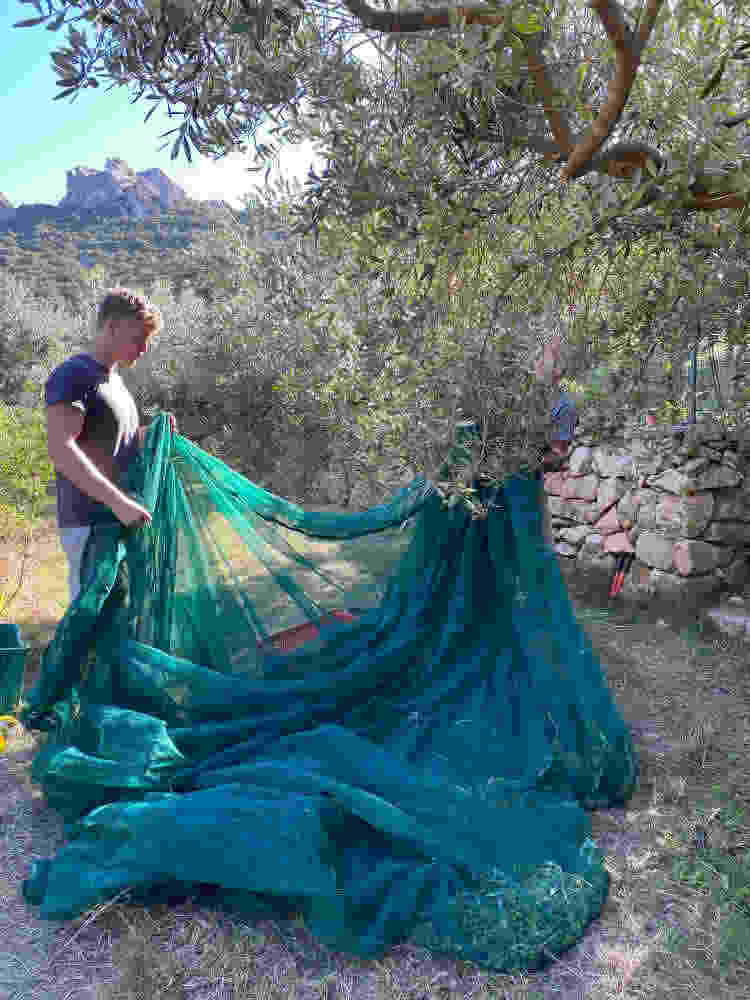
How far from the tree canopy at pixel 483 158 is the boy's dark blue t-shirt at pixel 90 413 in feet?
3.68

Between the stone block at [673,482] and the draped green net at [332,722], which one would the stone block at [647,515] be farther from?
the draped green net at [332,722]

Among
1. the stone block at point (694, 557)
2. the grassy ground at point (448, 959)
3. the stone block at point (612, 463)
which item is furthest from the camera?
the stone block at point (612, 463)

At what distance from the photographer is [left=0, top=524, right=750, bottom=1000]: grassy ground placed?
79.0 inches

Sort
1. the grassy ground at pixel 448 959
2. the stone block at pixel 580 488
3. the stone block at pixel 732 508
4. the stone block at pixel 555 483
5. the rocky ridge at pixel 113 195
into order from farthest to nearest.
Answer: the rocky ridge at pixel 113 195 → the stone block at pixel 555 483 → the stone block at pixel 580 488 → the stone block at pixel 732 508 → the grassy ground at pixel 448 959

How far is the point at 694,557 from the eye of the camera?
5363 millimetres

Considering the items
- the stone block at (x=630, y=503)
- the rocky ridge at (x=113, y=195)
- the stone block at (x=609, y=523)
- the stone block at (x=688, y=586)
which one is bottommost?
the stone block at (x=688, y=586)

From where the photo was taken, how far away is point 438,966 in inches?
81.6

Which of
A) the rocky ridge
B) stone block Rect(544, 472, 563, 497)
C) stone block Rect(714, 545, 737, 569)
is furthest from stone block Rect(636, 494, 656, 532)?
the rocky ridge

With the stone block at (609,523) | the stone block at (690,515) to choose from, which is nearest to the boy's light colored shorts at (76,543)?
the stone block at (690,515)

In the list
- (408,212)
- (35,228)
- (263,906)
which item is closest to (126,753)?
(263,906)

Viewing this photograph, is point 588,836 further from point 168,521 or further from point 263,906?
point 168,521

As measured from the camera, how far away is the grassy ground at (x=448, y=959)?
2006 mm

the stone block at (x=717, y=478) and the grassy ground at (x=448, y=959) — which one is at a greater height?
the stone block at (x=717, y=478)

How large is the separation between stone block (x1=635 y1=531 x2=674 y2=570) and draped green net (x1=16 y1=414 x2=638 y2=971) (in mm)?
2571
